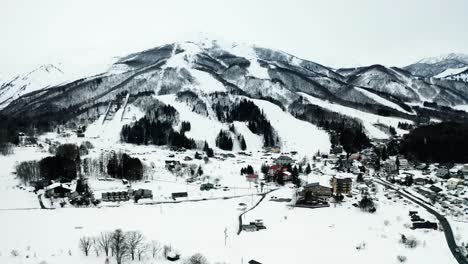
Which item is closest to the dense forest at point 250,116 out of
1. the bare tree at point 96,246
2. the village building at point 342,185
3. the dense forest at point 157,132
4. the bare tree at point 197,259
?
the dense forest at point 157,132

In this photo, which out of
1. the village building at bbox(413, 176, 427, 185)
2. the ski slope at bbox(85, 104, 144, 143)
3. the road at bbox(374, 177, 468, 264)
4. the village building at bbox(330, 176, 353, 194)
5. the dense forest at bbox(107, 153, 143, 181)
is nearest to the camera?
the road at bbox(374, 177, 468, 264)

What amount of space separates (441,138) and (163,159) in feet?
175

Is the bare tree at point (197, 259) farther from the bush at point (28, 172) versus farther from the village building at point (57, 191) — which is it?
the bush at point (28, 172)

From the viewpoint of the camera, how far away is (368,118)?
137 metres

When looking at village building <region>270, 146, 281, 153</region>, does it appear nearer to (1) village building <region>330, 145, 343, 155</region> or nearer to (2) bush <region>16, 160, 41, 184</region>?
(1) village building <region>330, 145, 343, 155</region>

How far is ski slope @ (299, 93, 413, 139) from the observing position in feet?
386

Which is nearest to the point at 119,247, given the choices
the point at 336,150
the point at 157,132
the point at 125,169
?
the point at 125,169

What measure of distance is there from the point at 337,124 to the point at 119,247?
9308 cm

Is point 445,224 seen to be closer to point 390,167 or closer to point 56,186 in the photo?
point 390,167

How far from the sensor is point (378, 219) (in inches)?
1615

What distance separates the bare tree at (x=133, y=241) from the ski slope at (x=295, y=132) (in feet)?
190

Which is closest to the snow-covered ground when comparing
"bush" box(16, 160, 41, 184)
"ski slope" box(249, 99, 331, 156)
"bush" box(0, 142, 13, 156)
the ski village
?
the ski village

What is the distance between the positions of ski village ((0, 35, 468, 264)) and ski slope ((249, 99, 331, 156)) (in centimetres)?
54

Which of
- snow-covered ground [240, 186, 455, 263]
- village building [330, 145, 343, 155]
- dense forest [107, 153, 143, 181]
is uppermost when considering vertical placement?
village building [330, 145, 343, 155]
